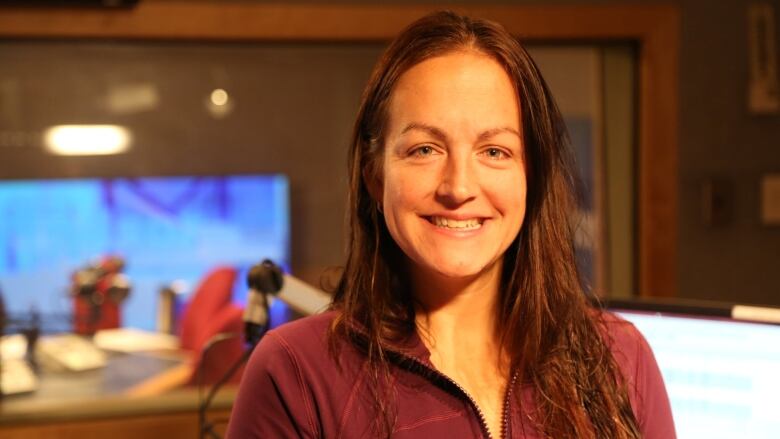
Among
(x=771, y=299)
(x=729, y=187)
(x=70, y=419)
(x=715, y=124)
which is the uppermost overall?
(x=715, y=124)

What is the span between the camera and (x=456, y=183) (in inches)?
40.2

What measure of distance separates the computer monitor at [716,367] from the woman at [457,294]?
0.45 ft

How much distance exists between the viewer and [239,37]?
2.39 metres

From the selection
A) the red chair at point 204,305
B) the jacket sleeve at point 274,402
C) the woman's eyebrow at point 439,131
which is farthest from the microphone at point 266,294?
the red chair at point 204,305

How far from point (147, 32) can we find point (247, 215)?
58 centimetres

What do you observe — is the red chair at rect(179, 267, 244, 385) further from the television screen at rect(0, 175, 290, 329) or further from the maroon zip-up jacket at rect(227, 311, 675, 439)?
the maroon zip-up jacket at rect(227, 311, 675, 439)

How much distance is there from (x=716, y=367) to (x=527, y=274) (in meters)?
0.34

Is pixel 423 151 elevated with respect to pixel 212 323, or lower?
elevated

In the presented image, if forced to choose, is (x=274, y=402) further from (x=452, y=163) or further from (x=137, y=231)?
(x=137, y=231)

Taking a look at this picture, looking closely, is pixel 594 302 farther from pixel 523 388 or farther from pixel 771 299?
pixel 771 299

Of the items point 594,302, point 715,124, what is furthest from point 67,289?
point 715,124

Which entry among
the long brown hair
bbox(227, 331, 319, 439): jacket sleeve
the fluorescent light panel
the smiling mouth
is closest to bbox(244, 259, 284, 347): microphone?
the long brown hair

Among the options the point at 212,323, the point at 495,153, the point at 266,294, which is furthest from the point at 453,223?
the point at 212,323

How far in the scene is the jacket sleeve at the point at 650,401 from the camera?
3.74 feet
